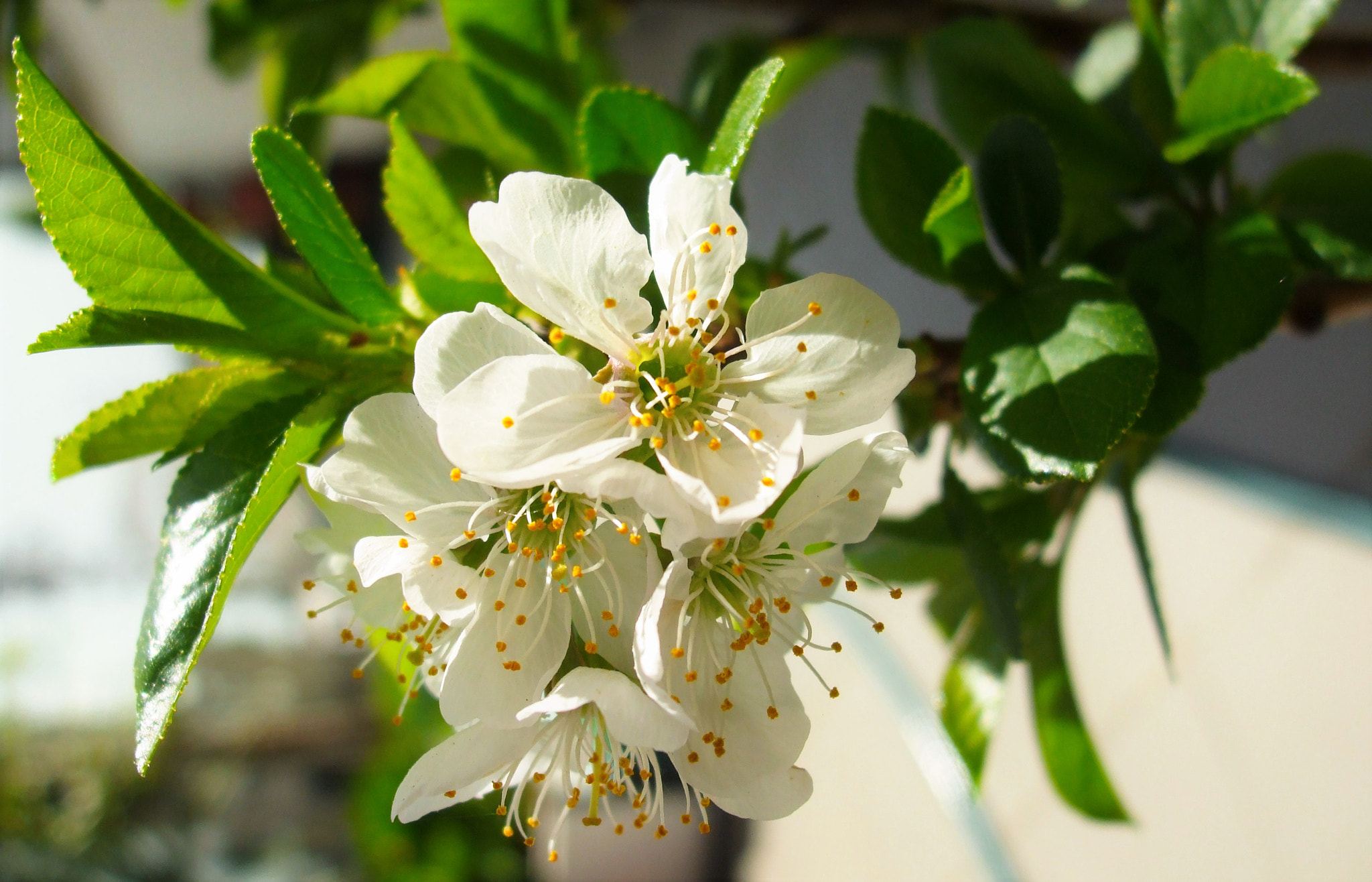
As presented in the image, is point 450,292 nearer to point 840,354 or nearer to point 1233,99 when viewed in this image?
point 840,354

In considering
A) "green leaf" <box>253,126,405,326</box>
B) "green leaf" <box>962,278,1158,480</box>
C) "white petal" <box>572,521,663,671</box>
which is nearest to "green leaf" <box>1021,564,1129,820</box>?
"green leaf" <box>962,278,1158,480</box>

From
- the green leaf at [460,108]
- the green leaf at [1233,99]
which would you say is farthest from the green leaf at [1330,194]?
the green leaf at [460,108]

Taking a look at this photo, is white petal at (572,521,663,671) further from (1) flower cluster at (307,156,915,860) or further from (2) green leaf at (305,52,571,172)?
(2) green leaf at (305,52,571,172)

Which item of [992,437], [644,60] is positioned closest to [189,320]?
[992,437]

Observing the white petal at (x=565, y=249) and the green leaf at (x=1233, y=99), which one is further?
the green leaf at (x=1233, y=99)

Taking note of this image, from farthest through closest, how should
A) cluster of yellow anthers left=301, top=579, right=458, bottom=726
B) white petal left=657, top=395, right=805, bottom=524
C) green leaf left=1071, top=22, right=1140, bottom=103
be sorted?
1. green leaf left=1071, top=22, right=1140, bottom=103
2. cluster of yellow anthers left=301, top=579, right=458, bottom=726
3. white petal left=657, top=395, right=805, bottom=524

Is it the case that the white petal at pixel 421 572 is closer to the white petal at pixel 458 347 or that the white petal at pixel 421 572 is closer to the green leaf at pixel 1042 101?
the white petal at pixel 458 347
